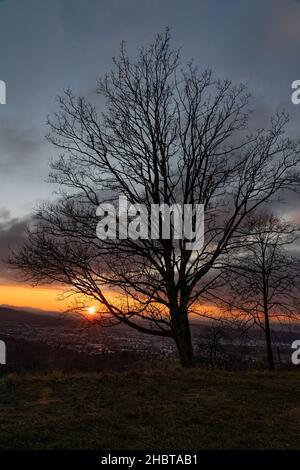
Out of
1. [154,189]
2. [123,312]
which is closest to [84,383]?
[123,312]

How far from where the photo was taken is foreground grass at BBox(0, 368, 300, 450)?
259 inches

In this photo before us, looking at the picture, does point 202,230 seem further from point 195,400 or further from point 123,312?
point 195,400

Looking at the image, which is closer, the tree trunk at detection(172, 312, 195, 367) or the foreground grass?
the foreground grass

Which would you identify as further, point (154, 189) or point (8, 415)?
point (154, 189)

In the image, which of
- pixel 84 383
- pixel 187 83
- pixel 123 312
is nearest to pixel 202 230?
pixel 123 312

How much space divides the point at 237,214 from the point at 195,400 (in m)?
8.12

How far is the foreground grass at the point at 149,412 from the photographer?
658 centimetres

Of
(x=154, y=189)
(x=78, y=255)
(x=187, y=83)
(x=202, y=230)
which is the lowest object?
(x=78, y=255)

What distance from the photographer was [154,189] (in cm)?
1595

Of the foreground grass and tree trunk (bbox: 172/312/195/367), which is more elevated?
tree trunk (bbox: 172/312/195/367)

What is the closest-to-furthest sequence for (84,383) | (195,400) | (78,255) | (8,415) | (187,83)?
1. (8,415)
2. (195,400)
3. (84,383)
4. (78,255)
5. (187,83)

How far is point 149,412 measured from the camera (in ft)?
27.1
